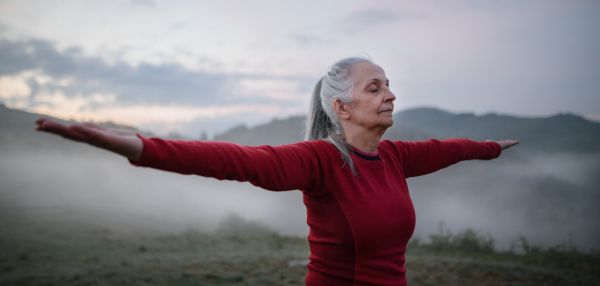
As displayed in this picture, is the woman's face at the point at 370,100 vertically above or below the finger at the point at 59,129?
above

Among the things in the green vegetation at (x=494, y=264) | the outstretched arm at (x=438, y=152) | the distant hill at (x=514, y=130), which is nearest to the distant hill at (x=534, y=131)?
the distant hill at (x=514, y=130)

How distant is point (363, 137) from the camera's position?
6.02ft

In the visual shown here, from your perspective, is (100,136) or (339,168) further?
(339,168)

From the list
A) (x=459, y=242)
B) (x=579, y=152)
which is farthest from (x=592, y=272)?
(x=579, y=152)

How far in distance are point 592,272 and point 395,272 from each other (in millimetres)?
9191

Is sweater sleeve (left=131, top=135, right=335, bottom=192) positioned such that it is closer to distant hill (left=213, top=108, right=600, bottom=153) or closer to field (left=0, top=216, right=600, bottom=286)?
field (left=0, top=216, right=600, bottom=286)

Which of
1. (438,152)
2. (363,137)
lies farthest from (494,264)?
(363,137)

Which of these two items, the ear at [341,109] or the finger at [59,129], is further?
the ear at [341,109]

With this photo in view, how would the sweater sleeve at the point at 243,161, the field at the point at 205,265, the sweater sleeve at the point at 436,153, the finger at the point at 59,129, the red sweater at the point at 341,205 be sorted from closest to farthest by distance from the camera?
the finger at the point at 59,129, the sweater sleeve at the point at 243,161, the red sweater at the point at 341,205, the sweater sleeve at the point at 436,153, the field at the point at 205,265

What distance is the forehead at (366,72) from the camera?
72.6 inches

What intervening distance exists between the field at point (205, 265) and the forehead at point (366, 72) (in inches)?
197

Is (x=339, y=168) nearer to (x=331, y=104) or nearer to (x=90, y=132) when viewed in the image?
(x=331, y=104)

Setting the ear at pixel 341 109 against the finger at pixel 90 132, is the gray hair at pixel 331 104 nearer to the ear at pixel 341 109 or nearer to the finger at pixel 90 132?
the ear at pixel 341 109

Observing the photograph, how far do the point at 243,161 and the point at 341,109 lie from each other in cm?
84
